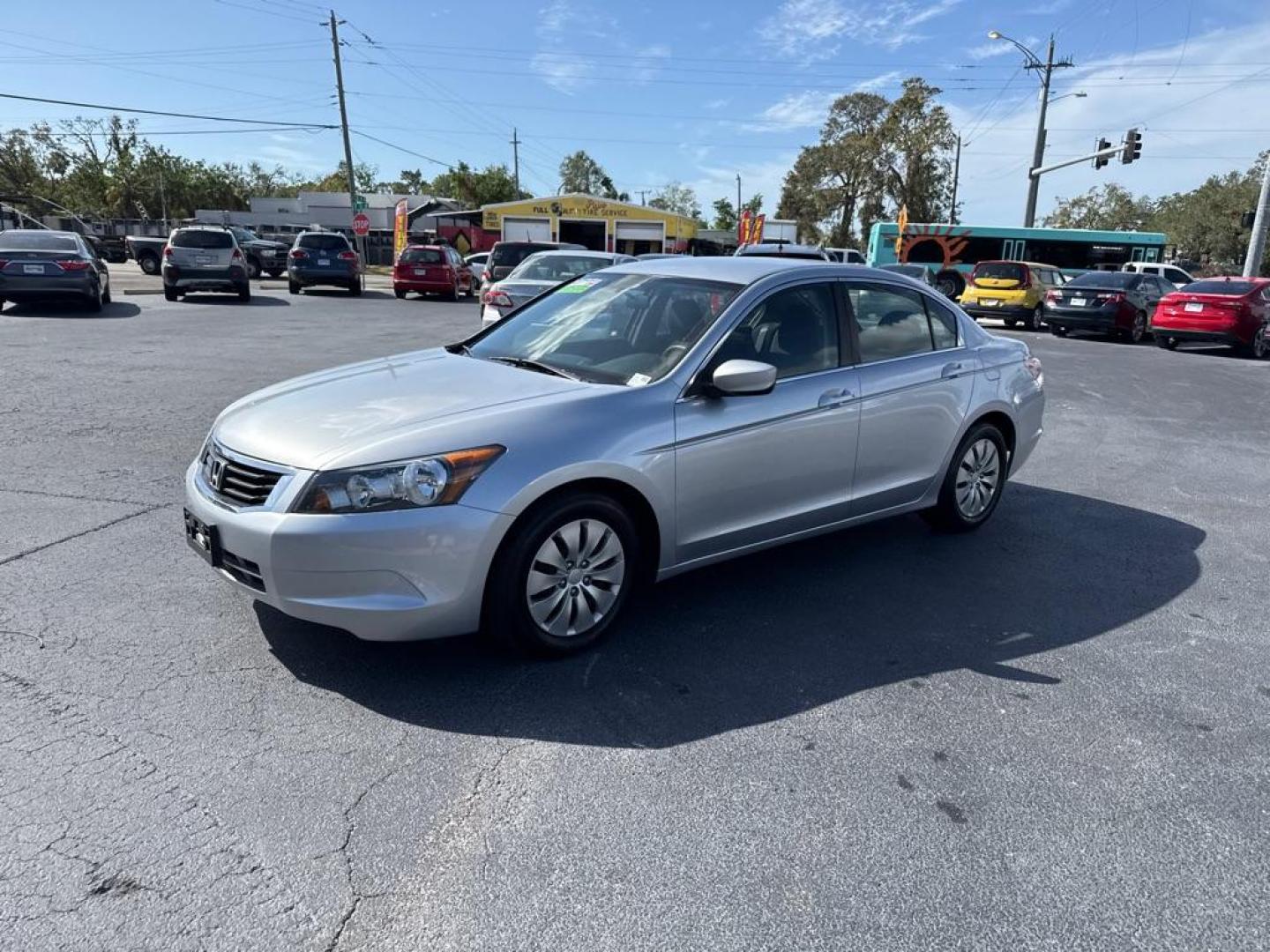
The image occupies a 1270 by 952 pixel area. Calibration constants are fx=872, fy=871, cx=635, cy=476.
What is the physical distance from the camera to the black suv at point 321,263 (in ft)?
78.1

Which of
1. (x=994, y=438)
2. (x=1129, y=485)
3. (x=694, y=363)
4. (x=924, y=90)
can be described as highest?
(x=924, y=90)

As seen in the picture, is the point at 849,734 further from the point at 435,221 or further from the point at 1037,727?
the point at 435,221

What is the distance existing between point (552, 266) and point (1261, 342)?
13675 millimetres

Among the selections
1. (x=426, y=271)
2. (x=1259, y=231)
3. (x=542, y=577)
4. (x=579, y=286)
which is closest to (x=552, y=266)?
(x=579, y=286)

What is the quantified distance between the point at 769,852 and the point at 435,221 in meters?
58.5

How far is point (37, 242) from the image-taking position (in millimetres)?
15609

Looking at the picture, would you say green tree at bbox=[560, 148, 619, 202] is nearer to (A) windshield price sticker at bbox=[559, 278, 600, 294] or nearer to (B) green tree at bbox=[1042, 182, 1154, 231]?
(B) green tree at bbox=[1042, 182, 1154, 231]

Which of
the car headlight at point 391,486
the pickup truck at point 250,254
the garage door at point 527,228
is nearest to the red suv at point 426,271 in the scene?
the pickup truck at point 250,254

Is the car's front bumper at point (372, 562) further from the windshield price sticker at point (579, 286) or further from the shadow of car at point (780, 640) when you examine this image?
the windshield price sticker at point (579, 286)

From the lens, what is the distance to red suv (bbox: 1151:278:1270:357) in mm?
16438

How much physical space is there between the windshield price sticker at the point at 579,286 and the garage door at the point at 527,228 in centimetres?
4578

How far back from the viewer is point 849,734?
3.16 m

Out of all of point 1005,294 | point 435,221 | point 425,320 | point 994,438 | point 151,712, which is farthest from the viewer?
point 435,221

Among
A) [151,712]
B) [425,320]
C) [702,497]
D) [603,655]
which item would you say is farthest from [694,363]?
[425,320]
